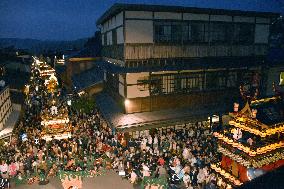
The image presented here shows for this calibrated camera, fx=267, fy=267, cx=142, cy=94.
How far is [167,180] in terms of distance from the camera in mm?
16969

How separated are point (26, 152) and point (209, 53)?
16704 mm

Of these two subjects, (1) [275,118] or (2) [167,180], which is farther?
(2) [167,180]

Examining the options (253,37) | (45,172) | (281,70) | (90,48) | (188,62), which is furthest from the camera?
(90,48)

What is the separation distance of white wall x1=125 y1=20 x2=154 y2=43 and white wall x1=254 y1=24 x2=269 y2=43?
10271mm

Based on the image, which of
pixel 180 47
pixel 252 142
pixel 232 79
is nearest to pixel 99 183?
pixel 252 142

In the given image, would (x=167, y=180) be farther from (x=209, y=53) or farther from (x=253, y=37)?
(x=253, y=37)

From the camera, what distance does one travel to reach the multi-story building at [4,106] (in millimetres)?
23688

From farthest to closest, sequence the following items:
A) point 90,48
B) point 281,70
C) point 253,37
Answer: point 90,48
point 281,70
point 253,37

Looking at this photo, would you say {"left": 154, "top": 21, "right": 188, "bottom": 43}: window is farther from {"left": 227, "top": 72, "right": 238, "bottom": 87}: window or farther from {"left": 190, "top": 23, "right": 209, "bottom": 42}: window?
{"left": 227, "top": 72, "right": 238, "bottom": 87}: window

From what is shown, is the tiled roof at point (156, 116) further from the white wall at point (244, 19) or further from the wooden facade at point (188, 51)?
the white wall at point (244, 19)

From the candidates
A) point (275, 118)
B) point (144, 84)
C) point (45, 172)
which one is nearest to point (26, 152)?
point (45, 172)

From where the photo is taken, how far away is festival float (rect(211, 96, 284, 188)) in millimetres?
11922

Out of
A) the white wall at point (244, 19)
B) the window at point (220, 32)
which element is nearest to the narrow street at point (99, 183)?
the window at point (220, 32)

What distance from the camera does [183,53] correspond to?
21625 mm
